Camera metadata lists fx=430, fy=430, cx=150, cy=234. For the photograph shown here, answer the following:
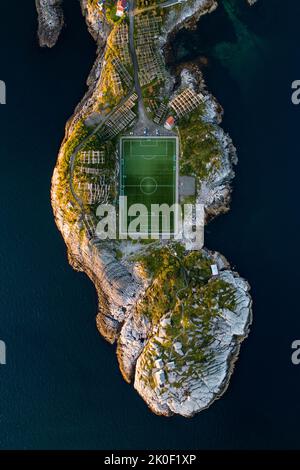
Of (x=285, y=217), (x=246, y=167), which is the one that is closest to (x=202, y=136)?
(x=246, y=167)

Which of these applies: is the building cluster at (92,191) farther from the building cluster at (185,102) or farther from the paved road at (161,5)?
the paved road at (161,5)

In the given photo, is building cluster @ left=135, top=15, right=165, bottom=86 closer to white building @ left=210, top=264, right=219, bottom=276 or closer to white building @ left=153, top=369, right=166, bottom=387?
white building @ left=210, top=264, right=219, bottom=276

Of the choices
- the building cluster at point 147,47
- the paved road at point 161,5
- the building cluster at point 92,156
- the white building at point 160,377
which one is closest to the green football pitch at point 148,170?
the building cluster at point 92,156

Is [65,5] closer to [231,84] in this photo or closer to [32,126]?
[32,126]

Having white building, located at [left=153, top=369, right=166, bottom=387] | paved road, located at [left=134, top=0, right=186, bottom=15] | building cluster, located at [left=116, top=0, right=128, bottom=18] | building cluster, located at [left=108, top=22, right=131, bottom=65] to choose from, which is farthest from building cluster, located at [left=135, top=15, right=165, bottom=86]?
white building, located at [left=153, top=369, right=166, bottom=387]

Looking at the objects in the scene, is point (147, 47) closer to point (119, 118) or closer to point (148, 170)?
point (119, 118)

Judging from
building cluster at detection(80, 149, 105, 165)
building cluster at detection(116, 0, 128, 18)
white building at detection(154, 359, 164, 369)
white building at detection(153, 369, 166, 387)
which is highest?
building cluster at detection(116, 0, 128, 18)
